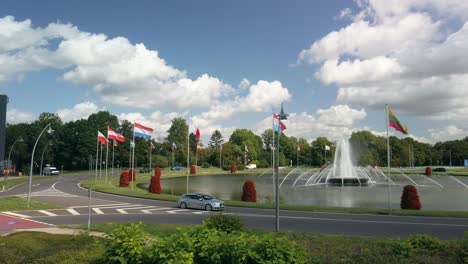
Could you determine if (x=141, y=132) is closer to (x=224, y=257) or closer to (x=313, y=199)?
(x=313, y=199)

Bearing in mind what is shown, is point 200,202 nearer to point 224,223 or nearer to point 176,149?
point 224,223

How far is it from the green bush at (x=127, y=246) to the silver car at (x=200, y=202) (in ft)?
72.5

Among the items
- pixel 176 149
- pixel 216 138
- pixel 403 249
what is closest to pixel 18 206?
pixel 403 249

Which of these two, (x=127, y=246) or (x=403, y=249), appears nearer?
(x=127, y=246)

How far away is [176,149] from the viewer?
425 ft

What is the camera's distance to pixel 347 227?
846 inches

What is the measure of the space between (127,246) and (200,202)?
2359 cm

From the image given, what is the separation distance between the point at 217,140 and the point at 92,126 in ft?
239

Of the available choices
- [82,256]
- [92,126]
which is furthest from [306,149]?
[82,256]

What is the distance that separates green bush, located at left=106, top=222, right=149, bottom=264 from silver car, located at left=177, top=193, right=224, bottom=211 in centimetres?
2210

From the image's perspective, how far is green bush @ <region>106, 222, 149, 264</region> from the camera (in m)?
8.65

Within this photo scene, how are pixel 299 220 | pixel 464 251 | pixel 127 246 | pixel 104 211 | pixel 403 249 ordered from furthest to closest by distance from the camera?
pixel 104 211
pixel 299 220
pixel 403 249
pixel 464 251
pixel 127 246

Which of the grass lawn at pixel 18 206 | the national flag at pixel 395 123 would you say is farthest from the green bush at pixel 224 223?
the grass lawn at pixel 18 206

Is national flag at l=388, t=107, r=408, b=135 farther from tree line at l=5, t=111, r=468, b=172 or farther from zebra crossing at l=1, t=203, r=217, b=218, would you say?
tree line at l=5, t=111, r=468, b=172
